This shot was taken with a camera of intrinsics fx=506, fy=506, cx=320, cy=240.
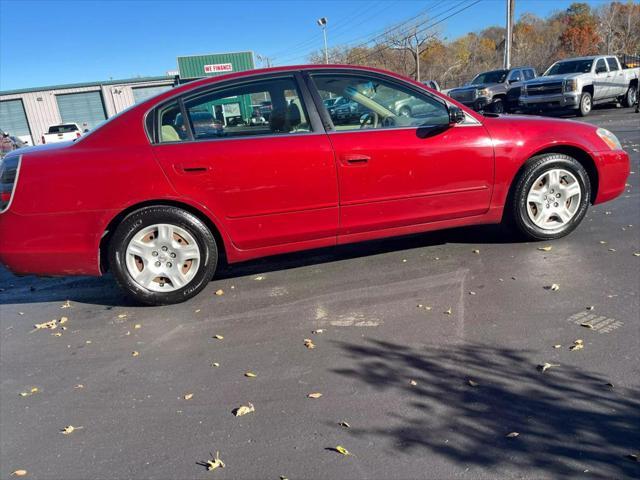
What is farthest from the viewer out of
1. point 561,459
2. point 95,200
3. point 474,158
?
point 474,158

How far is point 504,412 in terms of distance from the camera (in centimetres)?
238

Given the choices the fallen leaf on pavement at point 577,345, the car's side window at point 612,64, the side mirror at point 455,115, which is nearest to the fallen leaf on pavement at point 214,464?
the fallen leaf on pavement at point 577,345

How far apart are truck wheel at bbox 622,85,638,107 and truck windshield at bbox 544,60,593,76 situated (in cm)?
273

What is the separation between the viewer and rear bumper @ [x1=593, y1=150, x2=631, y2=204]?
464 centimetres

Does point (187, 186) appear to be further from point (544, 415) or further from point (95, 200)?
point (544, 415)

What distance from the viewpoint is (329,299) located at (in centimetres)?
385

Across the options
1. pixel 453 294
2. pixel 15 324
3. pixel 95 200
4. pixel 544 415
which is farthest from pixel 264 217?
pixel 544 415

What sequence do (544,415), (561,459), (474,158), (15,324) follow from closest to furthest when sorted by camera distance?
(561,459) < (544,415) < (15,324) < (474,158)

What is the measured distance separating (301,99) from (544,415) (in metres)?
2.80

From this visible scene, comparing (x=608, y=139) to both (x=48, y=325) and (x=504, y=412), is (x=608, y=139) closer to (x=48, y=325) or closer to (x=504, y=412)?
(x=504, y=412)

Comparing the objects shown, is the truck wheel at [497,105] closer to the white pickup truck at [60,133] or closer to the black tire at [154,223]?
the black tire at [154,223]

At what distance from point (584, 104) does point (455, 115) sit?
50.8ft

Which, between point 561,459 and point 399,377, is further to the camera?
point 399,377

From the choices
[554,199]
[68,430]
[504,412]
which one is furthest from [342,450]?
[554,199]
